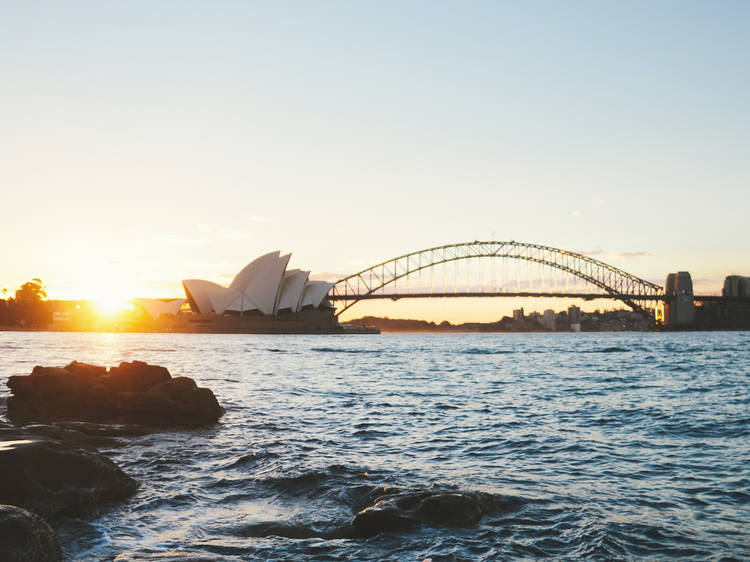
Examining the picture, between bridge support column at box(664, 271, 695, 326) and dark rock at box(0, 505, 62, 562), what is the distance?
134453 mm

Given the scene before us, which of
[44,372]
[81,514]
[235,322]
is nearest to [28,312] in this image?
[235,322]

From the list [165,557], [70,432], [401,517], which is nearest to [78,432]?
[70,432]

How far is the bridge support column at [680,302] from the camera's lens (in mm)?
126312

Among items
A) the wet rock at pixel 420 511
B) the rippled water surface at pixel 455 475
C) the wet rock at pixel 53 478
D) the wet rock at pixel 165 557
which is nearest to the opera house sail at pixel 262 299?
the rippled water surface at pixel 455 475

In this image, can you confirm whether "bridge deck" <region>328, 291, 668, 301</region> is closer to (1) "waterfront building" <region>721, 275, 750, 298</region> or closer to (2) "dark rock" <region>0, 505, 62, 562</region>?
(1) "waterfront building" <region>721, 275, 750, 298</region>

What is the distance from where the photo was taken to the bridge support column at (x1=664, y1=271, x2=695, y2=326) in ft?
414

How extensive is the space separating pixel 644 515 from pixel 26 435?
6.88m

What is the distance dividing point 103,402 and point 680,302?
129474 millimetres

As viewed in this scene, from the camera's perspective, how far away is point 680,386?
20.5 meters

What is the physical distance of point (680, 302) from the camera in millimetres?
126188

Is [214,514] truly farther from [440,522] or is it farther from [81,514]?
[440,522]

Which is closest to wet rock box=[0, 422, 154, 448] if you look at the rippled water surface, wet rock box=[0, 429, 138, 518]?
the rippled water surface

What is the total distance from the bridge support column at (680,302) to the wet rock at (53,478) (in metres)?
133

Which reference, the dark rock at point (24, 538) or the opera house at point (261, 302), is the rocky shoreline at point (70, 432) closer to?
the dark rock at point (24, 538)
